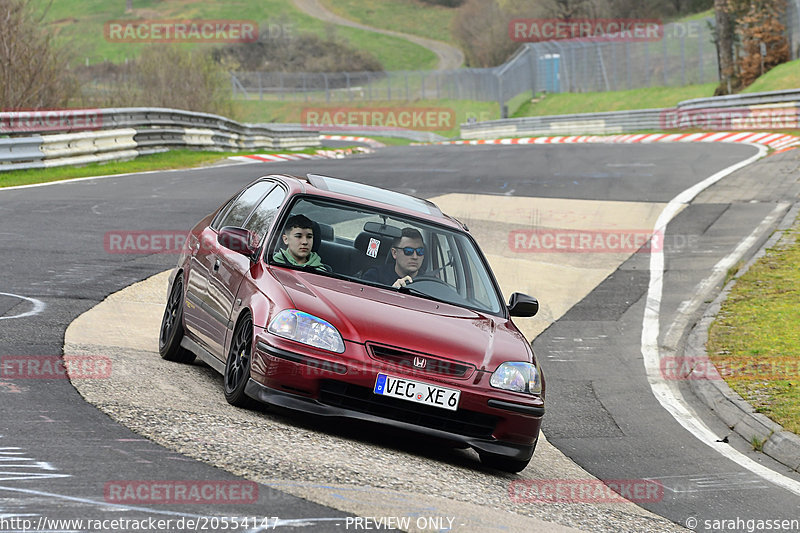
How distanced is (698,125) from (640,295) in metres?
29.1

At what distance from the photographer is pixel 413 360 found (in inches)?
275

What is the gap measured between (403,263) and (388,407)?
1.45 metres

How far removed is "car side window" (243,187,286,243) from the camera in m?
8.27

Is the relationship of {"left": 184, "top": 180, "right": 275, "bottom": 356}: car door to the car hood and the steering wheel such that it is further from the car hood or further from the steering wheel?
the steering wheel

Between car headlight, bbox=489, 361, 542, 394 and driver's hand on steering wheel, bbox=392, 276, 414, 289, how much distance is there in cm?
109

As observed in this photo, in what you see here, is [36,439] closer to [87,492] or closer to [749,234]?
[87,492]

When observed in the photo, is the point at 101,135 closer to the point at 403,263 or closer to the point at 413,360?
the point at 403,263

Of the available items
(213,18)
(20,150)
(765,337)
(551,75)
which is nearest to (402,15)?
(213,18)

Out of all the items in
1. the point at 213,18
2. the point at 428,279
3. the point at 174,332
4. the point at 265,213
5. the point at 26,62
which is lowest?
the point at 174,332

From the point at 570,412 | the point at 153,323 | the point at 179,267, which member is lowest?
the point at 570,412

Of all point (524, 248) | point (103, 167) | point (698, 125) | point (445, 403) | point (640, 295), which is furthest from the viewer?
point (698, 125)

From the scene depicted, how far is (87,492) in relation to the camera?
5.09 m

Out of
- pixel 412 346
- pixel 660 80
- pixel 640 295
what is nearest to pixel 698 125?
pixel 660 80

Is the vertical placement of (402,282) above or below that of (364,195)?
below
